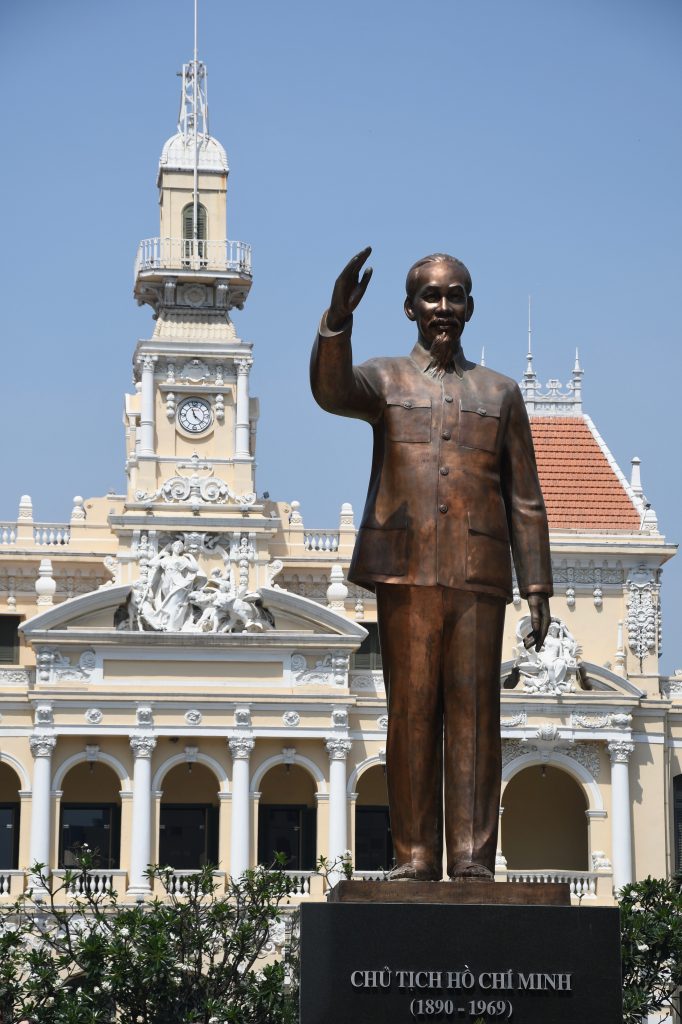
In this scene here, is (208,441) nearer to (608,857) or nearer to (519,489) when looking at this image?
(608,857)

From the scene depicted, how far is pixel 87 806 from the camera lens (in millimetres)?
50656

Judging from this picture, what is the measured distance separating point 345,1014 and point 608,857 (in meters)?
38.6

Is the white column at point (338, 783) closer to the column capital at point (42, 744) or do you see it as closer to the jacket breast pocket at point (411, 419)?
the column capital at point (42, 744)

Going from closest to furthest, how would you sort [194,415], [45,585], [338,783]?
[338,783]
[45,585]
[194,415]

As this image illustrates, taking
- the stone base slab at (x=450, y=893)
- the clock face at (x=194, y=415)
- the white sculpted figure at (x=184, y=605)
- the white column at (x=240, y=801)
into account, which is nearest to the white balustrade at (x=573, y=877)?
the white column at (x=240, y=801)

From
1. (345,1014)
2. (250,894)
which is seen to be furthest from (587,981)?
(250,894)

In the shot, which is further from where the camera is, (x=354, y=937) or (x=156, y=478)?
(x=156, y=478)

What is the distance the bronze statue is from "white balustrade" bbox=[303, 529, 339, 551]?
3941 cm

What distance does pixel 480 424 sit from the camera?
1335 cm

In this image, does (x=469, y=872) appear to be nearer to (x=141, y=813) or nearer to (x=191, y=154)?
(x=141, y=813)

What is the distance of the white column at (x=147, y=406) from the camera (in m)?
52.0

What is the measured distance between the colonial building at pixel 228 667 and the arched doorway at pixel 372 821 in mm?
55

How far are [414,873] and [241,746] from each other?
36.2m

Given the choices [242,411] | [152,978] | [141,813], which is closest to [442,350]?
[152,978]
